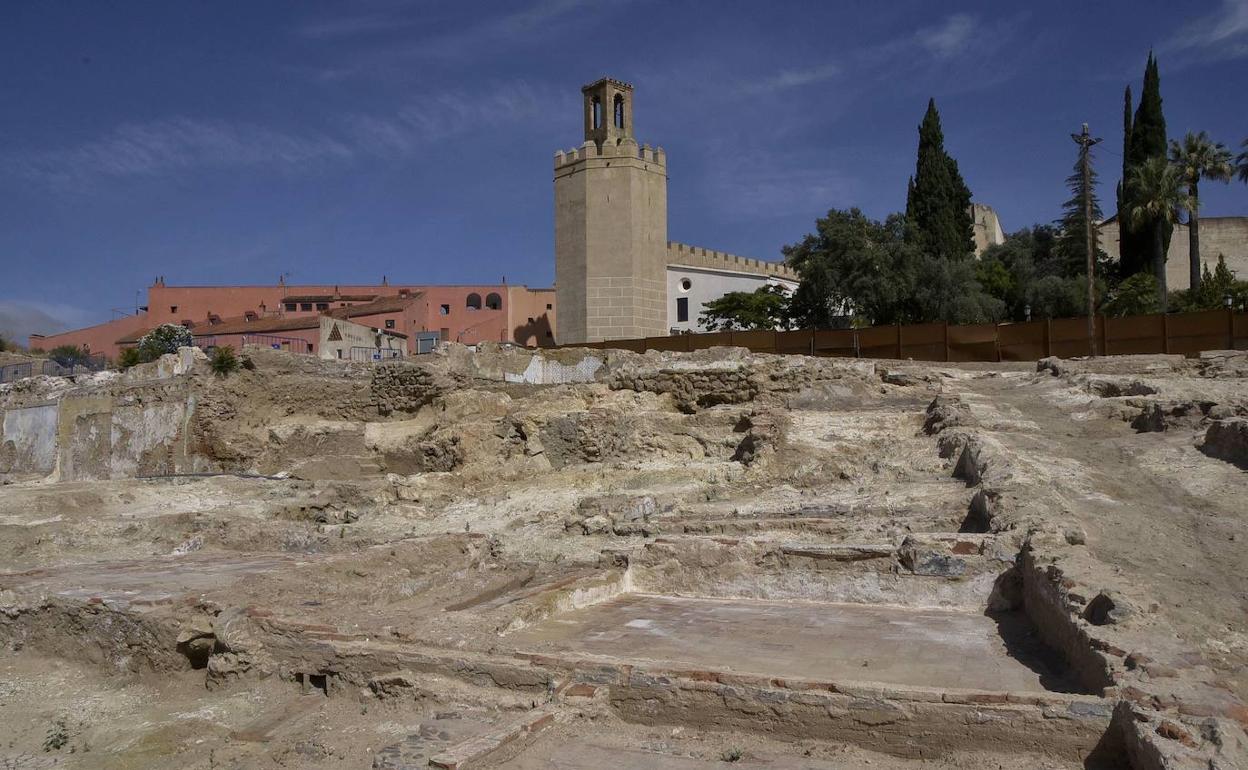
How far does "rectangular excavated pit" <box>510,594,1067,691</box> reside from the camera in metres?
4.34

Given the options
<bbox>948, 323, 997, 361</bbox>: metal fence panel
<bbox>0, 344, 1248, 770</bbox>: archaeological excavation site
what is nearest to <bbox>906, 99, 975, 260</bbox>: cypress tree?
<bbox>948, 323, 997, 361</bbox>: metal fence panel

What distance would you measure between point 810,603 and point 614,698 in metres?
2.59

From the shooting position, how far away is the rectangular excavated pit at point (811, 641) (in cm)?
434

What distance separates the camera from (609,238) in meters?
31.1

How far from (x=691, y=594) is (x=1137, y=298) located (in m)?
27.0

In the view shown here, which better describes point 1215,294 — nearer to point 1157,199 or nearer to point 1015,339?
point 1157,199

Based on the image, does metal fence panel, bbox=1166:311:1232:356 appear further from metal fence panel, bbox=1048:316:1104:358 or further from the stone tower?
the stone tower

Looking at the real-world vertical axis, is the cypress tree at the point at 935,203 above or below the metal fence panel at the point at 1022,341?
above

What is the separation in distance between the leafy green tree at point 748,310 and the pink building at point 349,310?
7274 mm

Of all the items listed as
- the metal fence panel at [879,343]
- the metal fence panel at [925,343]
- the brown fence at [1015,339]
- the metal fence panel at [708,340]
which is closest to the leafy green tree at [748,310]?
the metal fence panel at [708,340]

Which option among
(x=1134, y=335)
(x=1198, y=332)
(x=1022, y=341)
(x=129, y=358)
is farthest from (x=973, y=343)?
(x=129, y=358)

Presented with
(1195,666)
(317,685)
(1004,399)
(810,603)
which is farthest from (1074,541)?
(1004,399)

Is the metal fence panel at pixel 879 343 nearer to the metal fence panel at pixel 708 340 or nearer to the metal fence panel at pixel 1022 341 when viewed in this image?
the metal fence panel at pixel 1022 341

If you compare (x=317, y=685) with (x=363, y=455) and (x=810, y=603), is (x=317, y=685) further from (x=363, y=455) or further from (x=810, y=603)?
(x=363, y=455)
